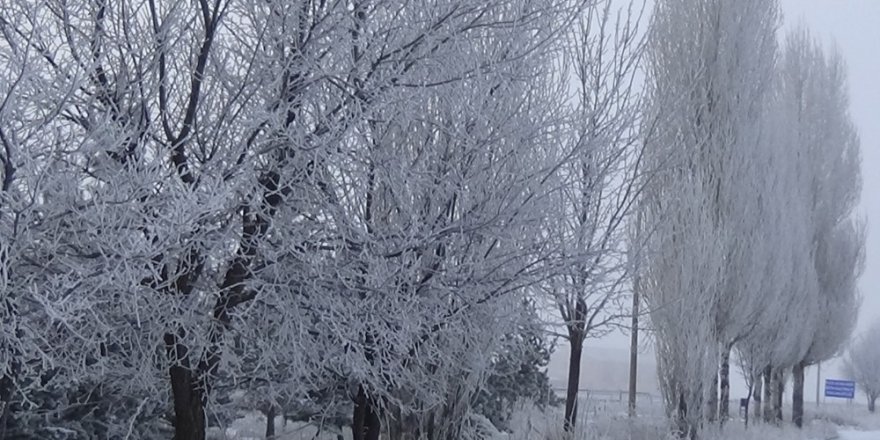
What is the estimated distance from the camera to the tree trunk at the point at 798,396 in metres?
22.8

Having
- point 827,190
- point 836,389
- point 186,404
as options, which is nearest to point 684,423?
point 186,404

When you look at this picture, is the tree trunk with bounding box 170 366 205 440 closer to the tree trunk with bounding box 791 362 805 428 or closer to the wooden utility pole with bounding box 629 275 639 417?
the wooden utility pole with bounding box 629 275 639 417

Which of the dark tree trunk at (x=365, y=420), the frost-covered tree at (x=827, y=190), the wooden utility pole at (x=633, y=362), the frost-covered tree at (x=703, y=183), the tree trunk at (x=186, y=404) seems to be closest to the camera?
the tree trunk at (x=186, y=404)

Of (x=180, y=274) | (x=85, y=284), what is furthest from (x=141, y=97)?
(x=85, y=284)

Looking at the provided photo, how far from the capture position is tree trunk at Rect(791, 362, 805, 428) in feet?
74.7

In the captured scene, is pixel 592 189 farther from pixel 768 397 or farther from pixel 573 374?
pixel 768 397

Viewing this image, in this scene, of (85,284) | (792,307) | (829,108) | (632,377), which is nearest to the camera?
(85,284)

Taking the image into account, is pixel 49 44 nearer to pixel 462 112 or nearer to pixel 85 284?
pixel 85 284

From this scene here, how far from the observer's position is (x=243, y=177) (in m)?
4.33

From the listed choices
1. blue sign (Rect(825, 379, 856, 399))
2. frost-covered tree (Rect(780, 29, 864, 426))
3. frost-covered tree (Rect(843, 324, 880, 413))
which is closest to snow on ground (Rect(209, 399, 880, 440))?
frost-covered tree (Rect(780, 29, 864, 426))

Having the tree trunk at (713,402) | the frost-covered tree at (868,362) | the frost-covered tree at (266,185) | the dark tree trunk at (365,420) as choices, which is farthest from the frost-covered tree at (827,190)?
the frost-covered tree at (868,362)

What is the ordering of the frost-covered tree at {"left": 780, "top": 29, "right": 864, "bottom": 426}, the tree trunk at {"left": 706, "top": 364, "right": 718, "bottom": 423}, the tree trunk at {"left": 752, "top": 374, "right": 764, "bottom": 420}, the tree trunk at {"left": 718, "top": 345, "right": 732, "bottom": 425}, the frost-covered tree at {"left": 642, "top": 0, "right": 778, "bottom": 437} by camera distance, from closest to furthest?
the frost-covered tree at {"left": 642, "top": 0, "right": 778, "bottom": 437} → the tree trunk at {"left": 706, "top": 364, "right": 718, "bottom": 423} → the tree trunk at {"left": 718, "top": 345, "right": 732, "bottom": 425} → the tree trunk at {"left": 752, "top": 374, "right": 764, "bottom": 420} → the frost-covered tree at {"left": 780, "top": 29, "right": 864, "bottom": 426}

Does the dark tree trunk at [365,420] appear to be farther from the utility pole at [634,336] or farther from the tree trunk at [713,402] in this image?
the tree trunk at [713,402]

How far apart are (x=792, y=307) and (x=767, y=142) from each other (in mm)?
4406
